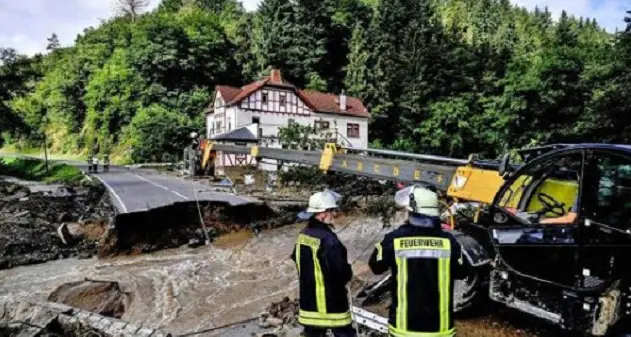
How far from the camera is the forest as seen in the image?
3036 cm

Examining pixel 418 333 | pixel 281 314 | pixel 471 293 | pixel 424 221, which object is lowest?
pixel 281 314

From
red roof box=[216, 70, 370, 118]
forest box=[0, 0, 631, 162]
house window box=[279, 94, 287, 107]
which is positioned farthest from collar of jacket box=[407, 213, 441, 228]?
house window box=[279, 94, 287, 107]

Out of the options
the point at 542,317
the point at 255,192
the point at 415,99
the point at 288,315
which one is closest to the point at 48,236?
the point at 255,192

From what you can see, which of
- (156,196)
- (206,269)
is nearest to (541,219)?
(206,269)

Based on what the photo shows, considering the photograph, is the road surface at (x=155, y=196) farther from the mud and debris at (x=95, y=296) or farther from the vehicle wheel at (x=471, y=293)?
the vehicle wheel at (x=471, y=293)

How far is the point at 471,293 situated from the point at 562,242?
53.0 inches

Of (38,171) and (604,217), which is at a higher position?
(604,217)

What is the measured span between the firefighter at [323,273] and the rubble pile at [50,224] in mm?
10011

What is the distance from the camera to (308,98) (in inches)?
1583

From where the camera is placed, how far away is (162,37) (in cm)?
4903

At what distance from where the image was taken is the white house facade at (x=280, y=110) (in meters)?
36.6

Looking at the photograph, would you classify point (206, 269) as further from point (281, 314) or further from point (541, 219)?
point (541, 219)

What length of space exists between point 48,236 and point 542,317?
517 inches

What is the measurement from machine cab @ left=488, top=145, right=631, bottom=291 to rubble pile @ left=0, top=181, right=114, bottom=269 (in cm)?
1052
